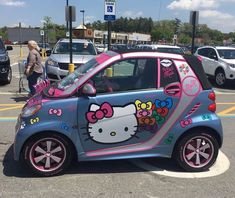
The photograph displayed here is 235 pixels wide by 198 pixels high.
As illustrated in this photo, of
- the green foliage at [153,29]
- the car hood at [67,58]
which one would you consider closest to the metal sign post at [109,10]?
the car hood at [67,58]

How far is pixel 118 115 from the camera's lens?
5164 mm

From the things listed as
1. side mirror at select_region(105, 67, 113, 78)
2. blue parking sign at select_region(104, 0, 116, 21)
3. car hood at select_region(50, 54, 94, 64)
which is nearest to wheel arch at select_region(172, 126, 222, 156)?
side mirror at select_region(105, 67, 113, 78)

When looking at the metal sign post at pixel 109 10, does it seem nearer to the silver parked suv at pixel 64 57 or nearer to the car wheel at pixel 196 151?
the silver parked suv at pixel 64 57

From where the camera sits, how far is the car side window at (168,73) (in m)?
5.32

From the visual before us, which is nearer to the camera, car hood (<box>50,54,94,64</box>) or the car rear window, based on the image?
the car rear window

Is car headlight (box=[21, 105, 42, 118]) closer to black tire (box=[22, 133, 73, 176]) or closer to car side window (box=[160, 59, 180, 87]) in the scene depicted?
black tire (box=[22, 133, 73, 176])

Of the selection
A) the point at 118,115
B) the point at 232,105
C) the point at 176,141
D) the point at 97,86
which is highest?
the point at 97,86

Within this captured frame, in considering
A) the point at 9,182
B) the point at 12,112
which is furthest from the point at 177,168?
the point at 12,112

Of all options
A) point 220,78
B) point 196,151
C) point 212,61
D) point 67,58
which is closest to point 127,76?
point 196,151

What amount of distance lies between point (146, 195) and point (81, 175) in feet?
3.35

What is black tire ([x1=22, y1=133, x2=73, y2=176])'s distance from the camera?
5105mm

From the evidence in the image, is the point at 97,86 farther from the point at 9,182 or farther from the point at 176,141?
the point at 9,182

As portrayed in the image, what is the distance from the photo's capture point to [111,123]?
5.16 m

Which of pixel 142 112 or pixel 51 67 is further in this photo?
pixel 51 67
